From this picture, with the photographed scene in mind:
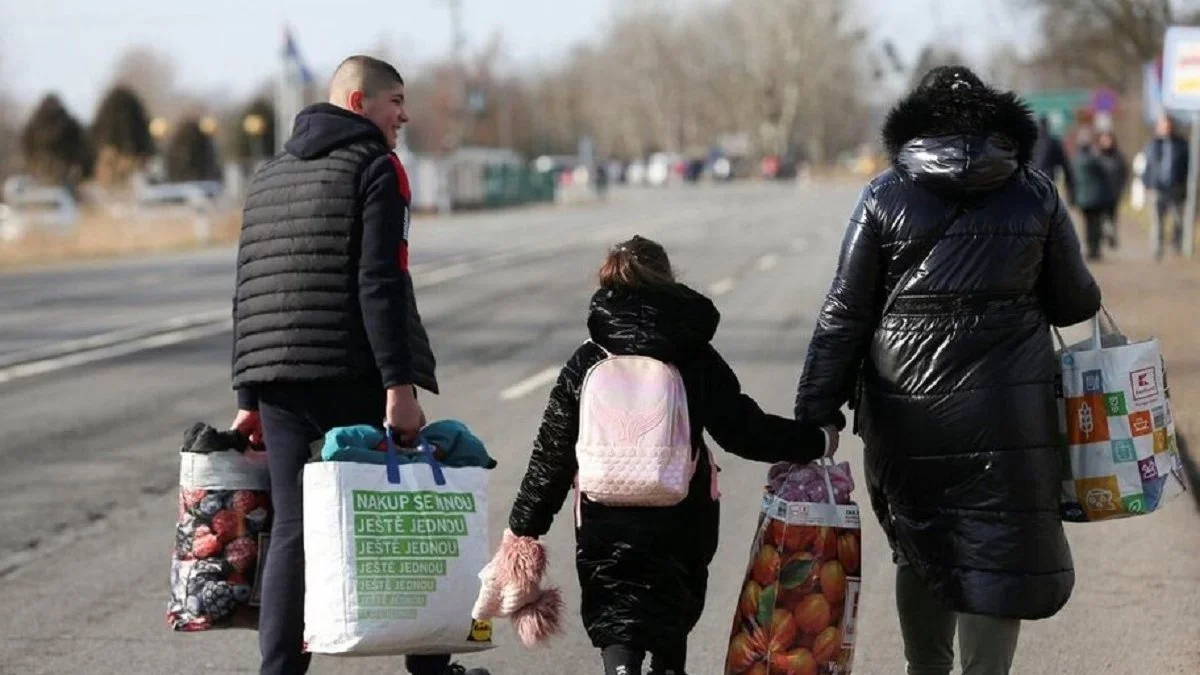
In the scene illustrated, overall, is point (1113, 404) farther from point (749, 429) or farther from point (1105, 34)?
point (1105, 34)

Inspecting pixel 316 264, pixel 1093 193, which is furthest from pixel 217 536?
pixel 1093 193

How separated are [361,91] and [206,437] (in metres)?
1.02

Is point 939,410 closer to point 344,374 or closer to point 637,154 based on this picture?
point 344,374

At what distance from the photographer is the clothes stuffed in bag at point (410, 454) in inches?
212

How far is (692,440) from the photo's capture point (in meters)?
5.16

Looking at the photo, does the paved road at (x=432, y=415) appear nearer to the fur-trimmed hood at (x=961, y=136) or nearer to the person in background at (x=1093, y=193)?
the fur-trimmed hood at (x=961, y=136)

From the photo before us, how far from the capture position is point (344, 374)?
5582mm

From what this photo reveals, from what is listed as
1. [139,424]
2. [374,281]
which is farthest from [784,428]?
[139,424]

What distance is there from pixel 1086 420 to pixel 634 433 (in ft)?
3.53

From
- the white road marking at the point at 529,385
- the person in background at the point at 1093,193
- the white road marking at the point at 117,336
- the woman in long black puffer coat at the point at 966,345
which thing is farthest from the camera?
the person in background at the point at 1093,193

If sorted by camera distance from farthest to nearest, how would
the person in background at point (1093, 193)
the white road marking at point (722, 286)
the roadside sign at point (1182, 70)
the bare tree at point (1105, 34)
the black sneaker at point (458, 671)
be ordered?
1. the bare tree at point (1105, 34)
2. the person in background at point (1093, 193)
3. the white road marking at point (722, 286)
4. the roadside sign at point (1182, 70)
5. the black sneaker at point (458, 671)

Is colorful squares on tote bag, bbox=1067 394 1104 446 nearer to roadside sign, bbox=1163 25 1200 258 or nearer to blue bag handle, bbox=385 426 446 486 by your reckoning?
blue bag handle, bbox=385 426 446 486

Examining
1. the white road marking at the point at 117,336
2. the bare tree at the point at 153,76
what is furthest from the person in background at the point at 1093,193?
the bare tree at the point at 153,76

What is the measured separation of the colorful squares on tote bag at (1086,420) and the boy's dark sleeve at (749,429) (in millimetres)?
592
